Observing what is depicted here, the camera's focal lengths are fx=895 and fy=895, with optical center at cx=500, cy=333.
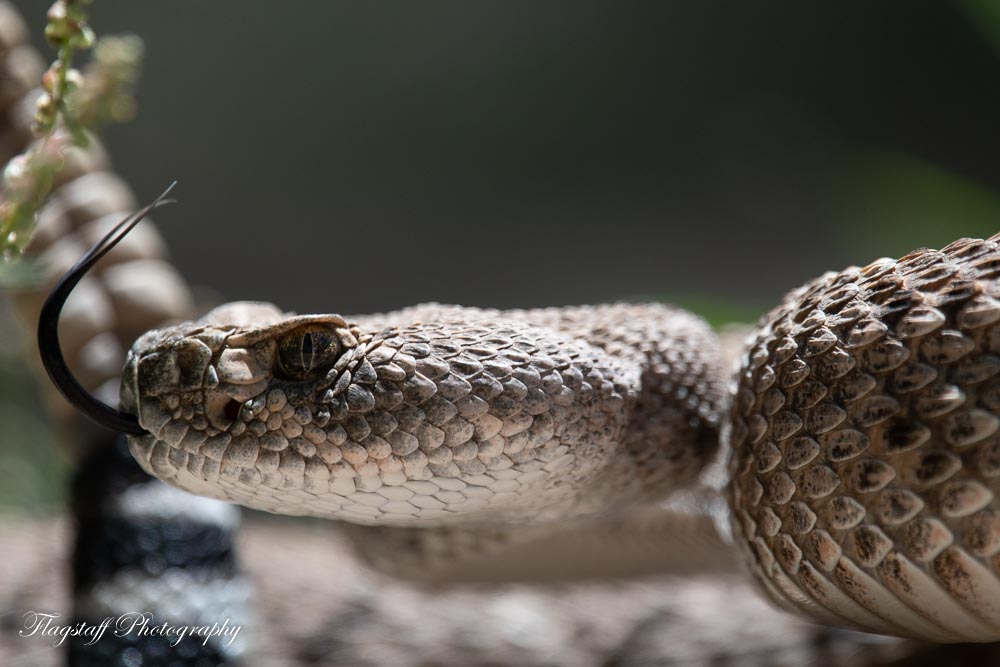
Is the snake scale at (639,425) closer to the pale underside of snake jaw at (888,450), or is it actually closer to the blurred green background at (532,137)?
the pale underside of snake jaw at (888,450)

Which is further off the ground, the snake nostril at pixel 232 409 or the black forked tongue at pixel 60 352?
the black forked tongue at pixel 60 352

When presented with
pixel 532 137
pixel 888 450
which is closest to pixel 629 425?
pixel 888 450

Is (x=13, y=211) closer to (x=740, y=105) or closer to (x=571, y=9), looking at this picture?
(x=571, y=9)

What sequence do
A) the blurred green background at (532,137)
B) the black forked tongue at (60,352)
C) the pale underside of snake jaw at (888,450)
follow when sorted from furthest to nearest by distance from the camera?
the blurred green background at (532,137)
the black forked tongue at (60,352)
the pale underside of snake jaw at (888,450)

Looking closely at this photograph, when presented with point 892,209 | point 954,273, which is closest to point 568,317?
point 954,273

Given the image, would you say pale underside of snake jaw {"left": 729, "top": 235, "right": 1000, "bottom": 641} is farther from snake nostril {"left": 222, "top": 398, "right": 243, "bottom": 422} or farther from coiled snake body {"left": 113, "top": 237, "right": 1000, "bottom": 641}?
snake nostril {"left": 222, "top": 398, "right": 243, "bottom": 422}

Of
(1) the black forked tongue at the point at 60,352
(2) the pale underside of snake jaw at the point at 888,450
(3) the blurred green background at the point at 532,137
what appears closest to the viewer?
(2) the pale underside of snake jaw at the point at 888,450

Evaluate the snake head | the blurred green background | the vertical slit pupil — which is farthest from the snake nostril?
the blurred green background

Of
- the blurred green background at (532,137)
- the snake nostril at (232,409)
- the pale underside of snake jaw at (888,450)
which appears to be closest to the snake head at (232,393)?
the snake nostril at (232,409)
